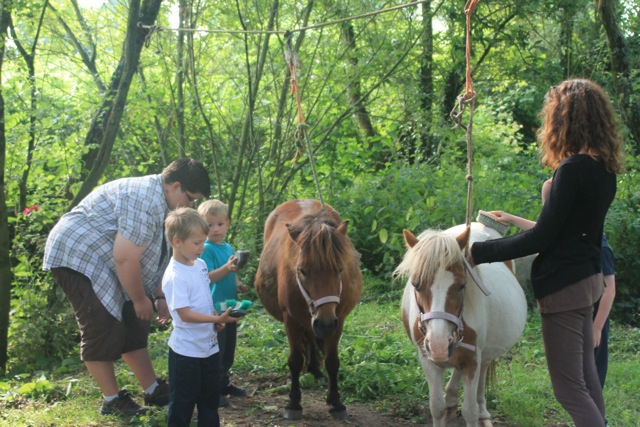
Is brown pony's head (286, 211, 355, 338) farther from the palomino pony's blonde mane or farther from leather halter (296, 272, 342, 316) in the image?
the palomino pony's blonde mane

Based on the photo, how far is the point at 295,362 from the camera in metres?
4.68

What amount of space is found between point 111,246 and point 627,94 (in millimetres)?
7426

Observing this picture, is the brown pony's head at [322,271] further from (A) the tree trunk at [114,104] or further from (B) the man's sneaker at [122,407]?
(A) the tree trunk at [114,104]

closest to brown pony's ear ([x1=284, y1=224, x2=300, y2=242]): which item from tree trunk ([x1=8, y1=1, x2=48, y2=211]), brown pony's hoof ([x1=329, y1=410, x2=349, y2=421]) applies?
brown pony's hoof ([x1=329, y1=410, x2=349, y2=421])

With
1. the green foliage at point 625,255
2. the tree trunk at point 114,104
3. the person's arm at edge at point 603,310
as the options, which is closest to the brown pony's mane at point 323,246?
the person's arm at edge at point 603,310

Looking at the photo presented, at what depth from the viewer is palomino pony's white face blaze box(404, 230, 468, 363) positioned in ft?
10.5

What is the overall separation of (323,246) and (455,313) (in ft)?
3.71

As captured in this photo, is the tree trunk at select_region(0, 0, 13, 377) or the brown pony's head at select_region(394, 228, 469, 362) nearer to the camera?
the brown pony's head at select_region(394, 228, 469, 362)

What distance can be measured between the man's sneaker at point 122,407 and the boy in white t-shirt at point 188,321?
3.08 feet

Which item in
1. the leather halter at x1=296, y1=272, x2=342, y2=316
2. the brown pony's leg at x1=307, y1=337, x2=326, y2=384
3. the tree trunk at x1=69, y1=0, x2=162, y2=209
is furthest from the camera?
the tree trunk at x1=69, y1=0, x2=162, y2=209

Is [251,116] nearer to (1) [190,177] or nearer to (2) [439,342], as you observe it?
(1) [190,177]

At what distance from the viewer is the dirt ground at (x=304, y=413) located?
4.41 meters

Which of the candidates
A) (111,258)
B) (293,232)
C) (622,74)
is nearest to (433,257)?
(293,232)

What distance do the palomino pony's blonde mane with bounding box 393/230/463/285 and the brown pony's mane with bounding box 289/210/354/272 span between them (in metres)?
0.88
